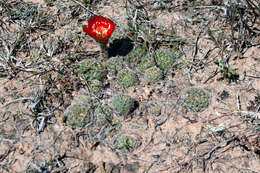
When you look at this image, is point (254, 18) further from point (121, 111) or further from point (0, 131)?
point (0, 131)

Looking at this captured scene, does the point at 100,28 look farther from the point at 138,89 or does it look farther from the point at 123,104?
the point at 123,104

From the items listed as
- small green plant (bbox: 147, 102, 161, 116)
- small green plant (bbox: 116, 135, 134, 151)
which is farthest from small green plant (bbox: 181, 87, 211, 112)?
small green plant (bbox: 116, 135, 134, 151)

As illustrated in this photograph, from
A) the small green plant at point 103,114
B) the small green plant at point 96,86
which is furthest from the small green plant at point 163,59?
the small green plant at point 103,114

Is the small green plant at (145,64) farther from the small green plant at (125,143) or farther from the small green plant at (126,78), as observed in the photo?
the small green plant at (125,143)

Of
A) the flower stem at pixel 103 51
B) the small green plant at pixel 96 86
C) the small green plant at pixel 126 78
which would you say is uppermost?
the flower stem at pixel 103 51

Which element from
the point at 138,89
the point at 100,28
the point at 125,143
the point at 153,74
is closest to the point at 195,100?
the point at 153,74

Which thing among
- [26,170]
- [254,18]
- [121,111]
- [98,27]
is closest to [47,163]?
[26,170]
